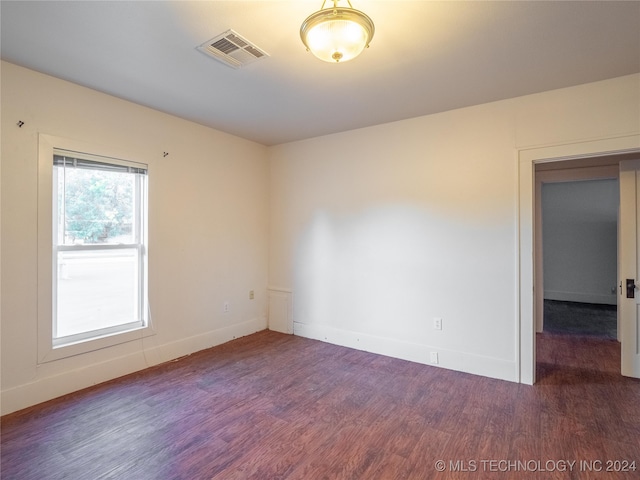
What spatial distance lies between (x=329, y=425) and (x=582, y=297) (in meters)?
7.15

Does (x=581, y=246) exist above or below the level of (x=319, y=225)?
below

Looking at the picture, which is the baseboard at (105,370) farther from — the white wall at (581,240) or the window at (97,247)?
the white wall at (581,240)

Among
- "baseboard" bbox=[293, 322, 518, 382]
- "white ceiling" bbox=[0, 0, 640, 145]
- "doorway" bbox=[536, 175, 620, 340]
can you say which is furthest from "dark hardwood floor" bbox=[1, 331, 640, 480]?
"doorway" bbox=[536, 175, 620, 340]

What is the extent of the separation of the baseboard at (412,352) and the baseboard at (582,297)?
5.22 metres

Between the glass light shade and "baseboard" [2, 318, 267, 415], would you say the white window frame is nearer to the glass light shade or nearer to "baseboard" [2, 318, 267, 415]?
"baseboard" [2, 318, 267, 415]

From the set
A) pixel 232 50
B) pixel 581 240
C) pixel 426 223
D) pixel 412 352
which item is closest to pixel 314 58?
pixel 232 50

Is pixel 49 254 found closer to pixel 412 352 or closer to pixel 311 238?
pixel 311 238

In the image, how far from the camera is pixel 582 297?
6871mm

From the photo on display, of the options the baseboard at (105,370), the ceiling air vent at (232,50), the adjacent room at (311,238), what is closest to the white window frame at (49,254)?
the adjacent room at (311,238)

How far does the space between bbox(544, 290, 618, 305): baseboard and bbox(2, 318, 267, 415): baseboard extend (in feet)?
23.0

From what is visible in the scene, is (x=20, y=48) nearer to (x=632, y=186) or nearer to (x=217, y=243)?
(x=217, y=243)

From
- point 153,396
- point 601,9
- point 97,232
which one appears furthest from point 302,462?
point 601,9

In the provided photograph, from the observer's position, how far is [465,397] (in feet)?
9.20

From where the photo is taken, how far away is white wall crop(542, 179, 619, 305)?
263 inches
